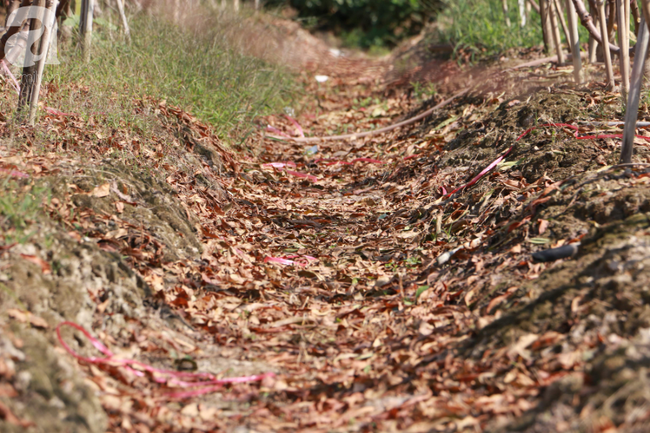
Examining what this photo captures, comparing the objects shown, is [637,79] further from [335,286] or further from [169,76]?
[169,76]

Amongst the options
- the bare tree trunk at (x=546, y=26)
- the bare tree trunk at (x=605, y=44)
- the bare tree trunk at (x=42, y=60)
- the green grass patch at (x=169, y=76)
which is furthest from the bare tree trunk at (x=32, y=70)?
the bare tree trunk at (x=546, y=26)

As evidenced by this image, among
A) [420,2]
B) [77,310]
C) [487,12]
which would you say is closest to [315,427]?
[77,310]

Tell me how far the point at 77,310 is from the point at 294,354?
0.95 metres

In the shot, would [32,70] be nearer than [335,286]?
No

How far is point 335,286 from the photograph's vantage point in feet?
10.7

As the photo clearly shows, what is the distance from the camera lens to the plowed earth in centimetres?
199

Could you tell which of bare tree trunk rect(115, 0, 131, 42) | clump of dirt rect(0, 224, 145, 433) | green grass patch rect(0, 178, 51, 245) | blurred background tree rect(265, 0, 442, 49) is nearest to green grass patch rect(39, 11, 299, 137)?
bare tree trunk rect(115, 0, 131, 42)

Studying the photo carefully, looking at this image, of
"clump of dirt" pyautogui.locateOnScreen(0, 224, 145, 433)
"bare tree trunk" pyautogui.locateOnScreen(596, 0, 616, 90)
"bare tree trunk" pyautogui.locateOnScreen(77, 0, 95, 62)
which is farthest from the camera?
"bare tree trunk" pyautogui.locateOnScreen(77, 0, 95, 62)

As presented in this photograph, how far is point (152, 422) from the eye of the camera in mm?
2055

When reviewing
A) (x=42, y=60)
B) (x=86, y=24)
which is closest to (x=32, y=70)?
Result: (x=42, y=60)

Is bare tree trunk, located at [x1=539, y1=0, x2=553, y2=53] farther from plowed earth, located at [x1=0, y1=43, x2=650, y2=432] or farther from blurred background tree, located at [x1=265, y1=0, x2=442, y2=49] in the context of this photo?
blurred background tree, located at [x1=265, y1=0, x2=442, y2=49]

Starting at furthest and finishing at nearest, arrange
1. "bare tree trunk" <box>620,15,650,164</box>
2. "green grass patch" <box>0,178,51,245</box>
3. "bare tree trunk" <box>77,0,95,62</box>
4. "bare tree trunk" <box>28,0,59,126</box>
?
1. "bare tree trunk" <box>77,0,95,62</box>
2. "bare tree trunk" <box>28,0,59,126</box>
3. "bare tree trunk" <box>620,15,650,164</box>
4. "green grass patch" <box>0,178,51,245</box>

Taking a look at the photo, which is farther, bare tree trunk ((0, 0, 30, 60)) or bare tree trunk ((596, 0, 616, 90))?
bare tree trunk ((596, 0, 616, 90))

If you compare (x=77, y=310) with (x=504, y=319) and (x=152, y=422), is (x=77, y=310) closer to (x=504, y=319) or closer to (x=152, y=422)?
(x=152, y=422)
